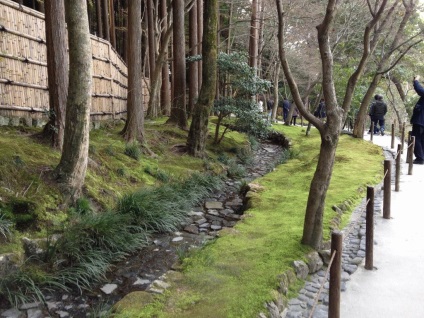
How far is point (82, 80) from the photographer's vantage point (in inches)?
214

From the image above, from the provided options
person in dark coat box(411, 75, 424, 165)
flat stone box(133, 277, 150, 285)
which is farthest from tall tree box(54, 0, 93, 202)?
person in dark coat box(411, 75, 424, 165)

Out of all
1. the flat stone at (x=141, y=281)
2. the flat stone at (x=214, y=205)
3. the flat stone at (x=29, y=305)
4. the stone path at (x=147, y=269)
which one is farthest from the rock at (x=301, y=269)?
the flat stone at (x=214, y=205)

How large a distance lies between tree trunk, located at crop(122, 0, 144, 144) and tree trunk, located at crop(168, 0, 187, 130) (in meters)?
2.45

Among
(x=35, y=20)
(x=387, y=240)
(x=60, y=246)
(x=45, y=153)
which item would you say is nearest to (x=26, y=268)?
(x=60, y=246)

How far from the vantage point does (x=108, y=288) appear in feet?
13.7

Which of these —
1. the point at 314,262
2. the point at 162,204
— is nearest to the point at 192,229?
the point at 162,204

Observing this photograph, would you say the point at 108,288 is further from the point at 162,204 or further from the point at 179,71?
the point at 179,71

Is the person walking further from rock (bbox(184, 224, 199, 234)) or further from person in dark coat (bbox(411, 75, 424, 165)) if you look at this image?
rock (bbox(184, 224, 199, 234))

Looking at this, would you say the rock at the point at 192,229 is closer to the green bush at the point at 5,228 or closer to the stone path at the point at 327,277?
the stone path at the point at 327,277

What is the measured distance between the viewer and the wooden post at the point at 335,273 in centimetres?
301

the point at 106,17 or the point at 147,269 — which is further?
the point at 106,17

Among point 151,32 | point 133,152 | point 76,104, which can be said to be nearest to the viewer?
point 76,104

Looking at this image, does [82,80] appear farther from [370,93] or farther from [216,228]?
[370,93]

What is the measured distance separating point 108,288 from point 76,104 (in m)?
2.71
